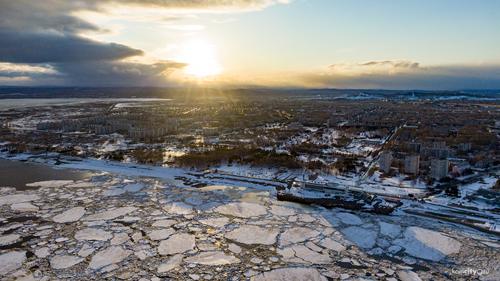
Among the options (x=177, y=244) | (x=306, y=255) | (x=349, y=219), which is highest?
(x=177, y=244)

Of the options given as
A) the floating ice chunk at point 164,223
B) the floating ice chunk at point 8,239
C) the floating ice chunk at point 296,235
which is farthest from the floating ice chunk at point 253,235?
the floating ice chunk at point 8,239

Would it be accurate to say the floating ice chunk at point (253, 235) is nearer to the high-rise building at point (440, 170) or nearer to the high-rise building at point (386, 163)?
the high-rise building at point (386, 163)

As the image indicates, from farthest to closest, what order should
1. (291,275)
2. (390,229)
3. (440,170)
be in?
(440,170), (390,229), (291,275)

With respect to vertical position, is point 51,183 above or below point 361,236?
above

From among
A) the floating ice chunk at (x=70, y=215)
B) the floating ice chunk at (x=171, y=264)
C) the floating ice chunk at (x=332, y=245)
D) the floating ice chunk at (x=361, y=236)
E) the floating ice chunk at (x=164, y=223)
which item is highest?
→ the floating ice chunk at (x=70, y=215)

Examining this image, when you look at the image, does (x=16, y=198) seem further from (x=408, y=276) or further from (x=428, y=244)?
(x=428, y=244)

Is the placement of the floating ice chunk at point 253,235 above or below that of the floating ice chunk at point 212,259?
below

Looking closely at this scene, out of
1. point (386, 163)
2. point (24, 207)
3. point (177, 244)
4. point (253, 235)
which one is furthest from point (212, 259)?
point (386, 163)

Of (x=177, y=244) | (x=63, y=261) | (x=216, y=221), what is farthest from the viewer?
(x=216, y=221)

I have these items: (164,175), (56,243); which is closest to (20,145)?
(164,175)

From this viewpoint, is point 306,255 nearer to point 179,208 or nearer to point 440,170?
point 179,208

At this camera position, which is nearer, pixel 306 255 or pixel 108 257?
pixel 108 257

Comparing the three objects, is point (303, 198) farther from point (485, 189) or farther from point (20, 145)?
point (20, 145)
